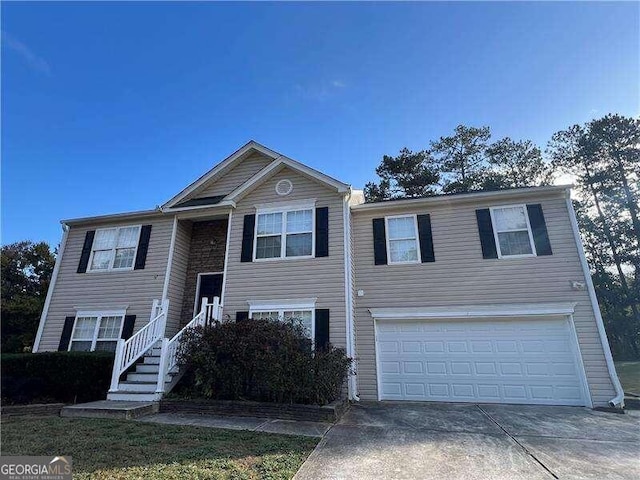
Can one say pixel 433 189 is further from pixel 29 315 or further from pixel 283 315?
pixel 29 315

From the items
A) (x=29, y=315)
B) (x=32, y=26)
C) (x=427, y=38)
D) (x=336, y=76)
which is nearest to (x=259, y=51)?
(x=336, y=76)

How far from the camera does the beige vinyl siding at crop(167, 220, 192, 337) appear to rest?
10.5m

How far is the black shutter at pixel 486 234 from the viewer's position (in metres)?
9.24

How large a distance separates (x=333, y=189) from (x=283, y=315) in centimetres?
410

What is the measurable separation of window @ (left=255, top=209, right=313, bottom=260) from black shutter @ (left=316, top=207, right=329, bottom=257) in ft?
0.78

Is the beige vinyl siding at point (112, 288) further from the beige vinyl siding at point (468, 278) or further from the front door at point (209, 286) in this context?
the beige vinyl siding at point (468, 278)

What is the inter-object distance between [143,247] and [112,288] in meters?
1.64

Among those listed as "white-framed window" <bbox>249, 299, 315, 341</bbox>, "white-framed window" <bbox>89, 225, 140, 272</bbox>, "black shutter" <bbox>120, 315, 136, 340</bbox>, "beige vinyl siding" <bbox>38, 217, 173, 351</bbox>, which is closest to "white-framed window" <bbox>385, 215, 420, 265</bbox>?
"white-framed window" <bbox>249, 299, 315, 341</bbox>

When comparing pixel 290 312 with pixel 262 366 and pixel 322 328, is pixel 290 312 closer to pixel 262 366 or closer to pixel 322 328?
pixel 322 328

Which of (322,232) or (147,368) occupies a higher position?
(322,232)

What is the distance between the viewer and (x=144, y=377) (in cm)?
808

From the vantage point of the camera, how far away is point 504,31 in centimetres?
891

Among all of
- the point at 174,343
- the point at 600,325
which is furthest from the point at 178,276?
the point at 600,325

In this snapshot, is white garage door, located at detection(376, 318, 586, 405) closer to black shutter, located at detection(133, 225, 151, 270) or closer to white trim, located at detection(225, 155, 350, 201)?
white trim, located at detection(225, 155, 350, 201)
